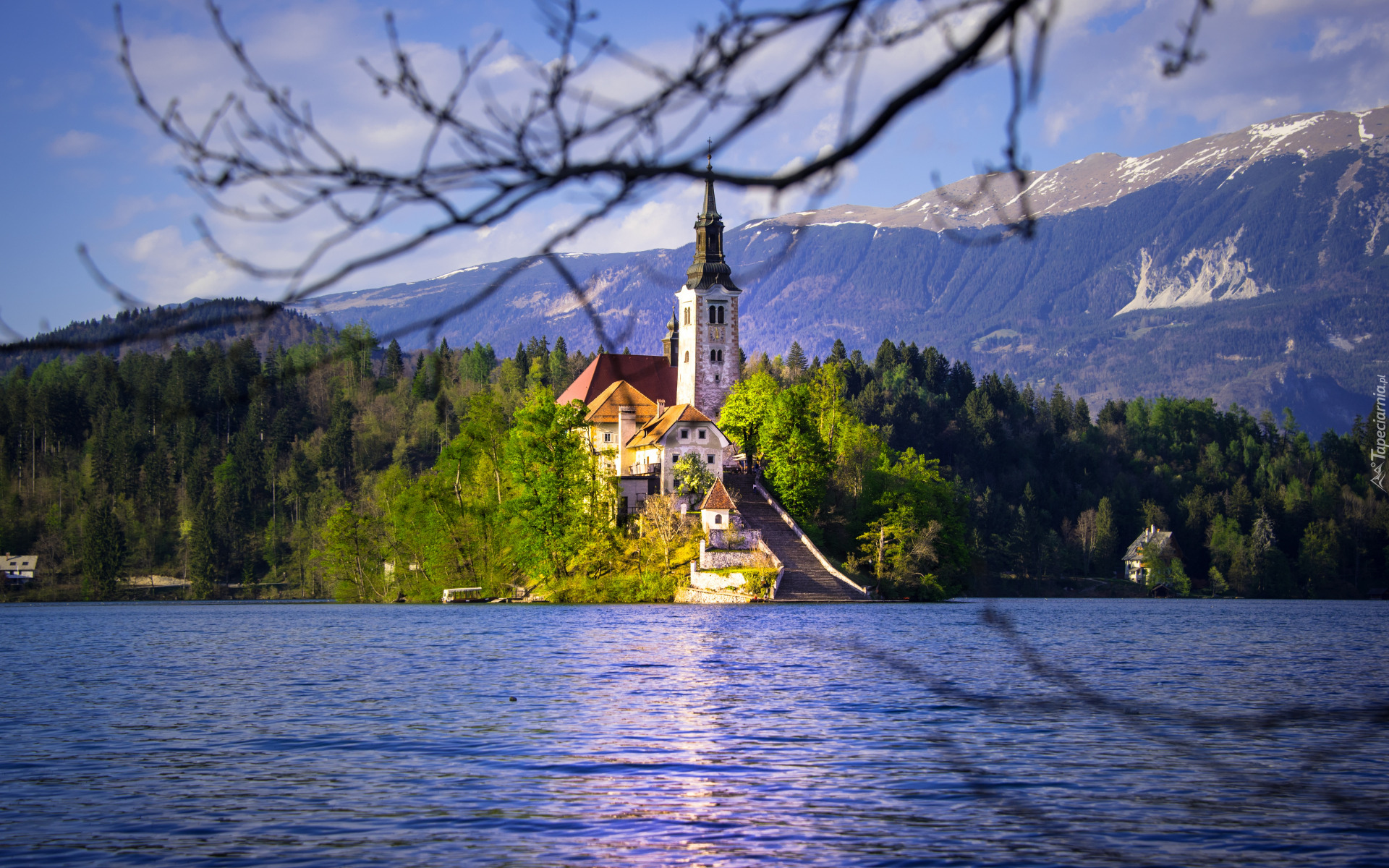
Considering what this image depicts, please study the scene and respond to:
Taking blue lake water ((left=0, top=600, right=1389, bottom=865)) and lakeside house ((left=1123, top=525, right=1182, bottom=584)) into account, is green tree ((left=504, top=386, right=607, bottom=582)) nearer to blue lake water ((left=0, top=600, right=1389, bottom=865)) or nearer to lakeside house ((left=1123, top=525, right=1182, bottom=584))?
blue lake water ((left=0, top=600, right=1389, bottom=865))

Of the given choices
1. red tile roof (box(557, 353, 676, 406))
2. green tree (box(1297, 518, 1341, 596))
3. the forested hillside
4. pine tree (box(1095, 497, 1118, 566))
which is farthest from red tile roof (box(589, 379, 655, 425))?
green tree (box(1297, 518, 1341, 596))

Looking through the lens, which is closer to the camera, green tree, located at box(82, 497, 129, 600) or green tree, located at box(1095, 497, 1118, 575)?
green tree, located at box(82, 497, 129, 600)

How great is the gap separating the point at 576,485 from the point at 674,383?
81.4 ft

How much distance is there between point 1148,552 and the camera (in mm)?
125750

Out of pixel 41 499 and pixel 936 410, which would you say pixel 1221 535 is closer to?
pixel 936 410

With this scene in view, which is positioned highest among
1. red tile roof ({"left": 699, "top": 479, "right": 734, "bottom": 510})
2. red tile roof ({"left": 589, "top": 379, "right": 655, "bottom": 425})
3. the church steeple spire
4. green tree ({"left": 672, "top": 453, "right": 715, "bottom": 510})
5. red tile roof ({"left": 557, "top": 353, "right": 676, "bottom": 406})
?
the church steeple spire

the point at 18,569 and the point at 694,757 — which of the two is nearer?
the point at 694,757

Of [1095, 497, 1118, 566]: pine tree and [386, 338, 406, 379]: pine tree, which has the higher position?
[386, 338, 406, 379]: pine tree

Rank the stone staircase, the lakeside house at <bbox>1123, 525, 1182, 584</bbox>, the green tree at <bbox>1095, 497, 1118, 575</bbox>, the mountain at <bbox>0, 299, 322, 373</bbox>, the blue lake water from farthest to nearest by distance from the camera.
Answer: the green tree at <bbox>1095, 497, 1118, 575</bbox> < the lakeside house at <bbox>1123, 525, 1182, 584</bbox> < the stone staircase < the blue lake water < the mountain at <bbox>0, 299, 322, 373</bbox>

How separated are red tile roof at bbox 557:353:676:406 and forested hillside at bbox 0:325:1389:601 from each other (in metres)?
6.96

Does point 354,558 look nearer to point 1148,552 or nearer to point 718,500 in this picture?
point 718,500

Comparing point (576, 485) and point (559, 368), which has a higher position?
point (559, 368)

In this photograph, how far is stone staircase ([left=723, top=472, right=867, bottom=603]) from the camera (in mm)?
70688

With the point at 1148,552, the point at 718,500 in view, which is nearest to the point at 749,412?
the point at 718,500
